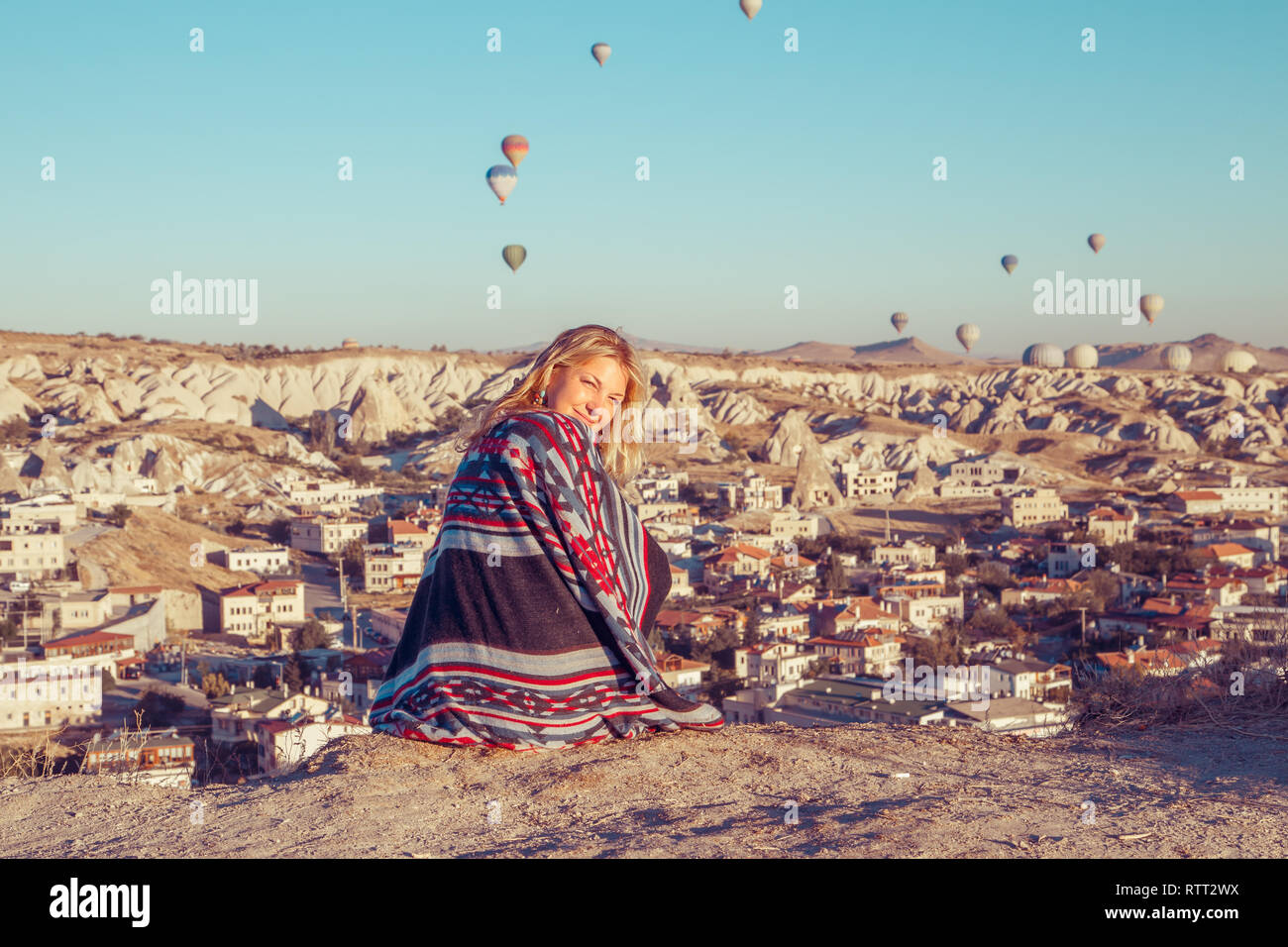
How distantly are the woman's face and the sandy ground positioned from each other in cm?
76

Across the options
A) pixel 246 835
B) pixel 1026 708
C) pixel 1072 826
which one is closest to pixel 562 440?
pixel 246 835

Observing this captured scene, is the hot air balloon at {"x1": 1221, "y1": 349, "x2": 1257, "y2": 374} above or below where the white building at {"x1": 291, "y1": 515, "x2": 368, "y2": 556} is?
above

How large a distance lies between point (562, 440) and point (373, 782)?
839 mm

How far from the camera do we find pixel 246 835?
7.89 ft

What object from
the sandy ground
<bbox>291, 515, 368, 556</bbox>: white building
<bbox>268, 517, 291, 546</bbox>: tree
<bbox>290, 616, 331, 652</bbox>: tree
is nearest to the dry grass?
the sandy ground

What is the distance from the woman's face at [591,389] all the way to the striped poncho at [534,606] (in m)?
0.09

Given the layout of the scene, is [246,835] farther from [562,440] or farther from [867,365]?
[867,365]

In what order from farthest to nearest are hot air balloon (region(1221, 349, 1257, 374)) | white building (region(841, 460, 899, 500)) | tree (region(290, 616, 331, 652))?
hot air balloon (region(1221, 349, 1257, 374))
white building (region(841, 460, 899, 500))
tree (region(290, 616, 331, 652))

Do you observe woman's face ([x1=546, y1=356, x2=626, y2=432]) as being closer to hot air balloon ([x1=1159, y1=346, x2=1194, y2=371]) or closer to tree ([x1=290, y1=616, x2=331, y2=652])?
tree ([x1=290, y1=616, x2=331, y2=652])

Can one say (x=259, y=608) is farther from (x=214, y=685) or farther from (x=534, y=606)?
(x=534, y=606)

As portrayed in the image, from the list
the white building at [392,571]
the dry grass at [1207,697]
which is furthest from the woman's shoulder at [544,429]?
the white building at [392,571]

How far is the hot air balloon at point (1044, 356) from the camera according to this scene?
242 feet

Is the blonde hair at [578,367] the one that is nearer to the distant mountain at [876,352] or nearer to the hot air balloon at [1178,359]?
the hot air balloon at [1178,359]

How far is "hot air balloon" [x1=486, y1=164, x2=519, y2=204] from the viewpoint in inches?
1078
